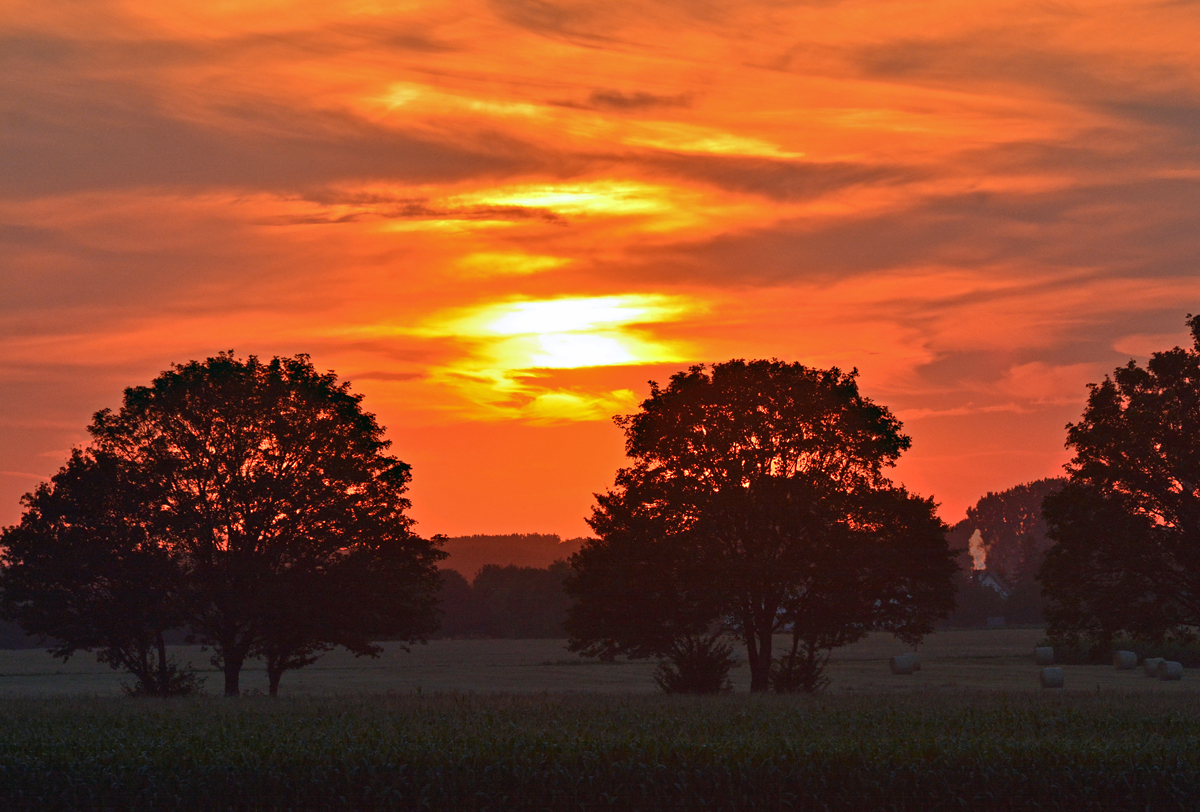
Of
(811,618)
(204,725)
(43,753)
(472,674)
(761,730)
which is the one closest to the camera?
(43,753)

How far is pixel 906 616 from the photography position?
43594mm

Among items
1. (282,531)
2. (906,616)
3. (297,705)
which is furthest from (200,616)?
(906,616)

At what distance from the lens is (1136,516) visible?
135 ft

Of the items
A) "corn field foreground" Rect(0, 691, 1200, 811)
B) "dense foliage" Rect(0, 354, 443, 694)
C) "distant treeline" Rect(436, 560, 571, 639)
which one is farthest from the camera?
"distant treeline" Rect(436, 560, 571, 639)

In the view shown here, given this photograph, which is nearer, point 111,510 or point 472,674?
point 111,510

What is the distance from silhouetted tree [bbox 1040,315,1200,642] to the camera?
134 feet

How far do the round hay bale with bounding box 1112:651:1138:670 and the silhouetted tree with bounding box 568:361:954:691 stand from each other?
37.2m

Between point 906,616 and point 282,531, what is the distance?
23.2 meters

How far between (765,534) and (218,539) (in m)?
20.4

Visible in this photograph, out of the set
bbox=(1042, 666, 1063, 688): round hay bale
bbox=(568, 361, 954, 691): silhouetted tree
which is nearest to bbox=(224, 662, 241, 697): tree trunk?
bbox=(568, 361, 954, 691): silhouetted tree

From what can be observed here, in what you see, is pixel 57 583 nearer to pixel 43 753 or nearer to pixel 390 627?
pixel 390 627

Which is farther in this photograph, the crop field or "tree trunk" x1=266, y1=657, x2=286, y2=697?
"tree trunk" x1=266, y1=657, x2=286, y2=697

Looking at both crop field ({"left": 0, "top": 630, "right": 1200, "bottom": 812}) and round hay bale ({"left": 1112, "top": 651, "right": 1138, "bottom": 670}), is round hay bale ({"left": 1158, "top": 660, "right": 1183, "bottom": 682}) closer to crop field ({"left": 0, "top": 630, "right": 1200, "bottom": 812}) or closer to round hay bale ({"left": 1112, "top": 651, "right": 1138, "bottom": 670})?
round hay bale ({"left": 1112, "top": 651, "right": 1138, "bottom": 670})

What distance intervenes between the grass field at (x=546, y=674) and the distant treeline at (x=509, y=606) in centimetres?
2189
